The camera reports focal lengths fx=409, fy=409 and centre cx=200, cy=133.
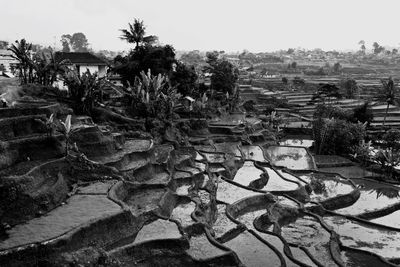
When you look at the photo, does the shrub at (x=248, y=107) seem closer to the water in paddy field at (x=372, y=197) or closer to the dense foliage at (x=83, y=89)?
the water in paddy field at (x=372, y=197)

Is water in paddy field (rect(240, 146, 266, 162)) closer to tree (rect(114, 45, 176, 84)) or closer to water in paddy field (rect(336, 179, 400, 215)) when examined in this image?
water in paddy field (rect(336, 179, 400, 215))

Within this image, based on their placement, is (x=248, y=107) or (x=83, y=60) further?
(x=248, y=107)

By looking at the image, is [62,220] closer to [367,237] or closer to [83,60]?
[367,237]

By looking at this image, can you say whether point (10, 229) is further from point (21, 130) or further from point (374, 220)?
point (374, 220)

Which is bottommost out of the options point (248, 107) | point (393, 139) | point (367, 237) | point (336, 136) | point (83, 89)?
point (367, 237)

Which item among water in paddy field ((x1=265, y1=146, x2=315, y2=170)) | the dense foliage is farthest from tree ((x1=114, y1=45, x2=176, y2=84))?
water in paddy field ((x1=265, y1=146, x2=315, y2=170))

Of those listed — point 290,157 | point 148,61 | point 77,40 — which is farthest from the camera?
point 77,40

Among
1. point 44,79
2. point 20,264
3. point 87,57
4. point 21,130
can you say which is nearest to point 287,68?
point 87,57

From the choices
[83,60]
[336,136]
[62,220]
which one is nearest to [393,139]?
[336,136]

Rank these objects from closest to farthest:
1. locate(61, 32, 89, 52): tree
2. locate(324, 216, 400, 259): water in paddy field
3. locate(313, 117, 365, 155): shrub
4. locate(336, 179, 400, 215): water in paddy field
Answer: locate(324, 216, 400, 259): water in paddy field
locate(336, 179, 400, 215): water in paddy field
locate(313, 117, 365, 155): shrub
locate(61, 32, 89, 52): tree
